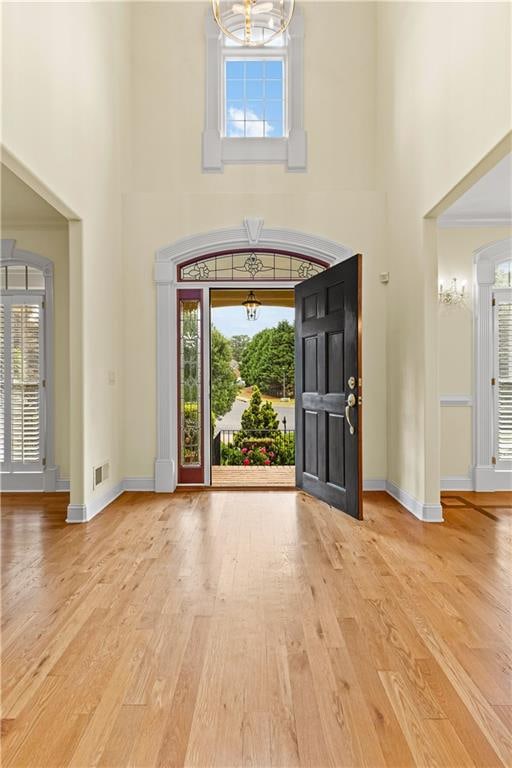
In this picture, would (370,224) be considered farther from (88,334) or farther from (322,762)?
(322,762)

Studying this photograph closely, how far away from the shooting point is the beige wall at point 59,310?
19.5ft

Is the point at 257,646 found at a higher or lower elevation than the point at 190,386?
lower

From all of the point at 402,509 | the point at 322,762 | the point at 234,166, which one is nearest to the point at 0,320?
the point at 234,166

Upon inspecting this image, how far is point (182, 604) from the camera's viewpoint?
9.75 feet

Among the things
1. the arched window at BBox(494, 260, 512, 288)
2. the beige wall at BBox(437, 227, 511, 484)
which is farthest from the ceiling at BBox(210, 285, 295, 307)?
the arched window at BBox(494, 260, 512, 288)

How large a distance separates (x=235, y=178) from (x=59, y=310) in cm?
245

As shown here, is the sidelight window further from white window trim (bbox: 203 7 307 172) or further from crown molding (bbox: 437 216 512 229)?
crown molding (bbox: 437 216 512 229)

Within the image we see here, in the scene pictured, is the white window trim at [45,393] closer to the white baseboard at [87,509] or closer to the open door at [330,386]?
the white baseboard at [87,509]

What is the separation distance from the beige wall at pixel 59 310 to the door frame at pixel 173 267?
993 millimetres

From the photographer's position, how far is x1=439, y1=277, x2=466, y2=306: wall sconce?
19.5 ft

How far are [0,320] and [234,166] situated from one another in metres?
3.12

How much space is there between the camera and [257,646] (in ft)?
8.20

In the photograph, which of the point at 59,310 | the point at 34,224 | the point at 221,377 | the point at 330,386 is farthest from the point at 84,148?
the point at 221,377

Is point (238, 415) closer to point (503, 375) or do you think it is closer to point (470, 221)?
point (503, 375)
